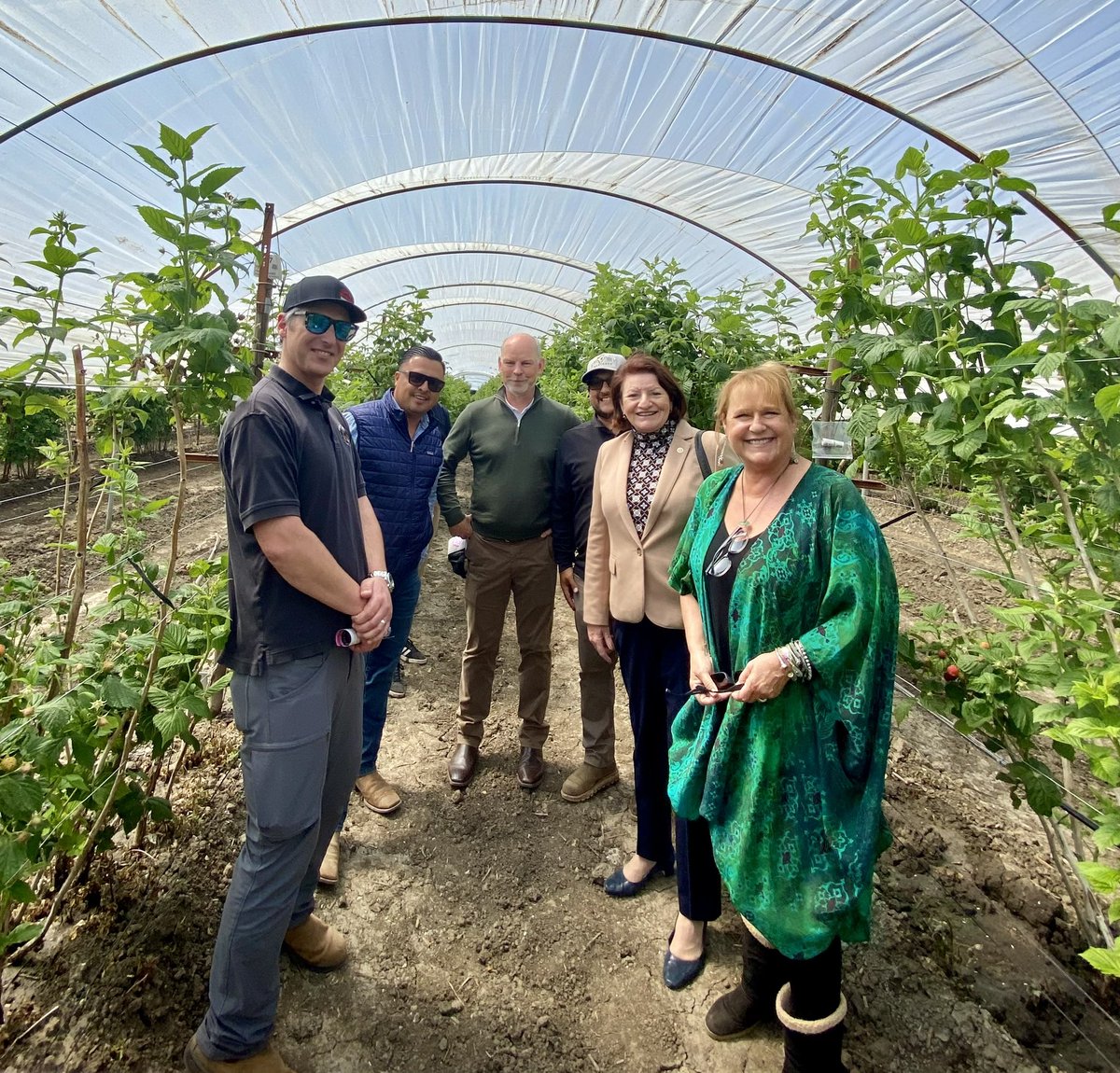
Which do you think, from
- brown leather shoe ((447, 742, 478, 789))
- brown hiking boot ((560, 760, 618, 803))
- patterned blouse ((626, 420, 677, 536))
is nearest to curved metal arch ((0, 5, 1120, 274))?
patterned blouse ((626, 420, 677, 536))

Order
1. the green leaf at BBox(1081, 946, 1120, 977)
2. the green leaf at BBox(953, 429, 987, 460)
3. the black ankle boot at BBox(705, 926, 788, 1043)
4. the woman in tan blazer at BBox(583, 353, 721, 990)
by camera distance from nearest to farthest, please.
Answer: the green leaf at BBox(1081, 946, 1120, 977)
the green leaf at BBox(953, 429, 987, 460)
the black ankle boot at BBox(705, 926, 788, 1043)
the woman in tan blazer at BBox(583, 353, 721, 990)

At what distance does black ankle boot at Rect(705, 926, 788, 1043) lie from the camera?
1.79 metres

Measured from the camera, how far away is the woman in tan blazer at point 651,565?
2.20 m

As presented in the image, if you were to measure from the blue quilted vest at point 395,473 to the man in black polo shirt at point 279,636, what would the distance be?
107 cm

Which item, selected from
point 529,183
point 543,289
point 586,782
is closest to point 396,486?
point 586,782

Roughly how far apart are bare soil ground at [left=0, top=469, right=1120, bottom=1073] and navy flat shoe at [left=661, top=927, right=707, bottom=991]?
3cm

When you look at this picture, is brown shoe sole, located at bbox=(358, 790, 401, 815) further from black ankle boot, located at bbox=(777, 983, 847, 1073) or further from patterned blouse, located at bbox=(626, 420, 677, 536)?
black ankle boot, located at bbox=(777, 983, 847, 1073)

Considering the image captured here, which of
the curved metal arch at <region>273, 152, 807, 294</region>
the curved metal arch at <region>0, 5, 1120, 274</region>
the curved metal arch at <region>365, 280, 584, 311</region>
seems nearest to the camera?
the curved metal arch at <region>0, 5, 1120, 274</region>

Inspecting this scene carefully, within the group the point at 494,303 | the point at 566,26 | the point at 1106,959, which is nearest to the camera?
the point at 1106,959

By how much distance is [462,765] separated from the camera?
3119 millimetres

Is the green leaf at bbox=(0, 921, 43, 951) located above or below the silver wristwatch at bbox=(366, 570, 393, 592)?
below

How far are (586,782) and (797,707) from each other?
1732 mm

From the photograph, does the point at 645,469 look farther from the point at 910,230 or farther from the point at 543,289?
the point at 543,289

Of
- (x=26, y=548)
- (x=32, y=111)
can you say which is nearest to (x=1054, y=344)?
(x=32, y=111)
